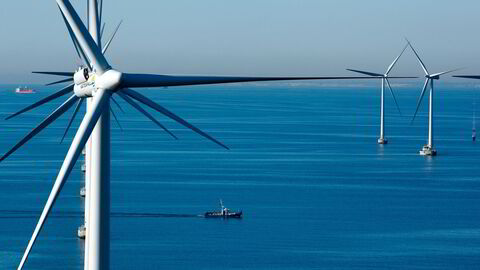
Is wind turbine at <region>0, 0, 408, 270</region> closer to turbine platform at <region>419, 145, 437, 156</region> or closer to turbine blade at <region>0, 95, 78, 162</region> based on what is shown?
turbine blade at <region>0, 95, 78, 162</region>

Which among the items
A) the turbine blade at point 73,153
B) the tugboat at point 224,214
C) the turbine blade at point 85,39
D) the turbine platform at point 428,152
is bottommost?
the tugboat at point 224,214

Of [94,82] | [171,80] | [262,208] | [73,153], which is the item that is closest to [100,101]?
[94,82]

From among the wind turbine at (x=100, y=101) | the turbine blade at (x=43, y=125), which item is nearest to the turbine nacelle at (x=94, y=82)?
the wind turbine at (x=100, y=101)

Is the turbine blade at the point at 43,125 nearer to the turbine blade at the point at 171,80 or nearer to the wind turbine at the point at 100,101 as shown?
the wind turbine at the point at 100,101

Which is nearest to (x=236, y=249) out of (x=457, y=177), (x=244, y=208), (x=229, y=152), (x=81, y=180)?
(x=244, y=208)

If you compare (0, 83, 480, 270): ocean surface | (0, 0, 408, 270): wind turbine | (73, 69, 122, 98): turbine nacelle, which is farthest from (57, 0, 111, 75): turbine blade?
(0, 83, 480, 270): ocean surface

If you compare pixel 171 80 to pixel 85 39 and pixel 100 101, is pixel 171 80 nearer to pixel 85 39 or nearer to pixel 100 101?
pixel 100 101
